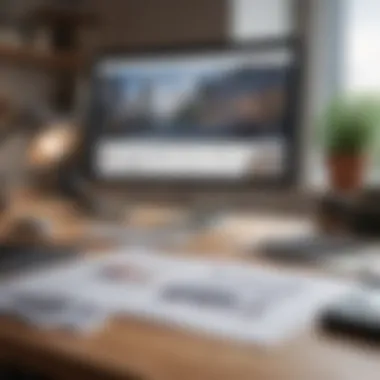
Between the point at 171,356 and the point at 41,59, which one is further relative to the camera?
the point at 41,59

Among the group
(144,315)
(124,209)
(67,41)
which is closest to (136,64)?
(124,209)

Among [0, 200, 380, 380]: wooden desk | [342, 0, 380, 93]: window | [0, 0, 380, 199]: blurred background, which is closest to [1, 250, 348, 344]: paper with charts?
[0, 200, 380, 380]: wooden desk

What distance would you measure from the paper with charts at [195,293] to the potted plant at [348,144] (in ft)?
1.71

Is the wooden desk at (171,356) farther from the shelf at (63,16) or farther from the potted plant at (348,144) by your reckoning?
the shelf at (63,16)

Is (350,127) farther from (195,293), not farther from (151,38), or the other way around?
(195,293)

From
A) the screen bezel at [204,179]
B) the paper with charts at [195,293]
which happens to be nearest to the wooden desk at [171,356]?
the paper with charts at [195,293]

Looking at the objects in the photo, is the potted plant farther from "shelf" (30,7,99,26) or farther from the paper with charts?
"shelf" (30,7,99,26)

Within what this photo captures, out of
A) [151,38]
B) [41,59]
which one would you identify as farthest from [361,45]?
[41,59]

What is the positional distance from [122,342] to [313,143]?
100 cm

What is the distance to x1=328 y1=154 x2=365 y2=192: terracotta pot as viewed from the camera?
1422 millimetres

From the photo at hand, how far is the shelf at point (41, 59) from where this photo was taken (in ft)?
5.76

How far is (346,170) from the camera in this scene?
1437 millimetres

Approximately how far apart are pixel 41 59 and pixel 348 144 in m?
0.81

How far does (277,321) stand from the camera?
0.73 m
